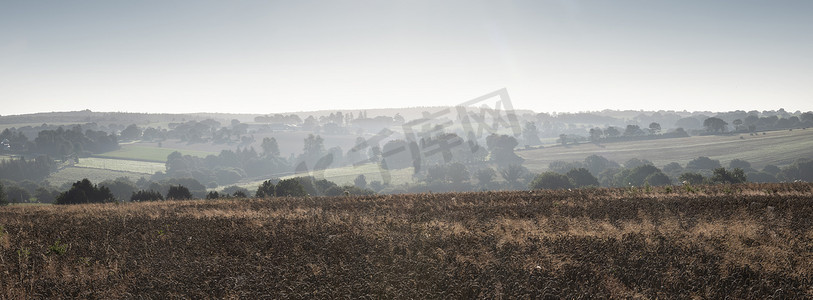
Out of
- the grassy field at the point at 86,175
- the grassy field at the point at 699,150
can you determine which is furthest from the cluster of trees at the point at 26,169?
the grassy field at the point at 699,150

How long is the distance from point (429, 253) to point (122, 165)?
206 m

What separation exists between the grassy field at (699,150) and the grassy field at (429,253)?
140m

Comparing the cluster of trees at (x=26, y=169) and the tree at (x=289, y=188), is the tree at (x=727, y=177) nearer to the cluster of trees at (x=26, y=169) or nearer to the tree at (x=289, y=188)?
the tree at (x=289, y=188)

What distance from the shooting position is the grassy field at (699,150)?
133500 millimetres

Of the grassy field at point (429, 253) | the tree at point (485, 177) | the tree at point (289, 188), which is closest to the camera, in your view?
the grassy field at point (429, 253)

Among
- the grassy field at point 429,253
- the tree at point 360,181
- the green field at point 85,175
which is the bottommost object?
the tree at point 360,181

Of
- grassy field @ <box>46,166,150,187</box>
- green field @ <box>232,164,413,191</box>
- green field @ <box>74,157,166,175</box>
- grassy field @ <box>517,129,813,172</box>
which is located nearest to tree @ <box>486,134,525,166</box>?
grassy field @ <box>517,129,813,172</box>

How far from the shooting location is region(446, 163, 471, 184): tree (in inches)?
5404

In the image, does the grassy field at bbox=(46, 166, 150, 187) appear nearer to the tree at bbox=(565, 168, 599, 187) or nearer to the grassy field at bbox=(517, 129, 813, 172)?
the tree at bbox=(565, 168, 599, 187)

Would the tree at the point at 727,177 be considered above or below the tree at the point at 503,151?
above

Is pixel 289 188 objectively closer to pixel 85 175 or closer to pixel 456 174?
pixel 456 174

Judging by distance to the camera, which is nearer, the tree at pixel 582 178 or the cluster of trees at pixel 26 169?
the tree at pixel 582 178

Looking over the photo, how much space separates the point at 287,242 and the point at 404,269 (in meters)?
4.03

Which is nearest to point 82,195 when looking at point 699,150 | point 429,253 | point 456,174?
point 429,253
